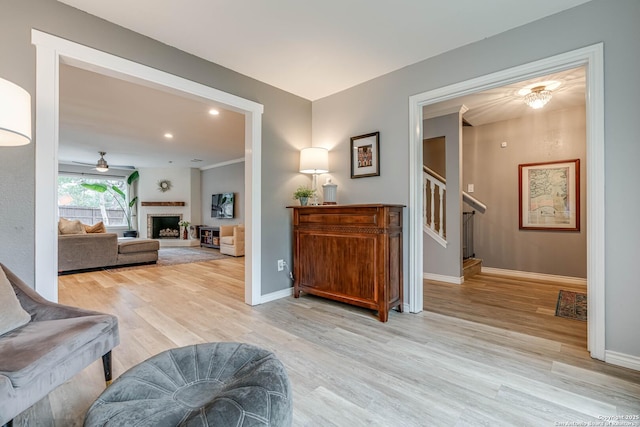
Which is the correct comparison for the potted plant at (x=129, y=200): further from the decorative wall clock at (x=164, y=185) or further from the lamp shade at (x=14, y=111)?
the lamp shade at (x=14, y=111)

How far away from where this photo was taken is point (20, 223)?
1739 mm

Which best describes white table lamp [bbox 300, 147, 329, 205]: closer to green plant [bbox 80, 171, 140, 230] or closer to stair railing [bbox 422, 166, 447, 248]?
stair railing [bbox 422, 166, 447, 248]

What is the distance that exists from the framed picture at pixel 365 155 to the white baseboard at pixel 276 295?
152cm

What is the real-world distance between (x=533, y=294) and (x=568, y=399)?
2.23 metres

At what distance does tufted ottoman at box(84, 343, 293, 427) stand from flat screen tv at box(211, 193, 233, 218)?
698cm

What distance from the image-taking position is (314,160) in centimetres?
323

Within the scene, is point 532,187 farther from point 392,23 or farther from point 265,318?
point 265,318

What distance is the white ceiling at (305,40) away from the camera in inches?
78.2

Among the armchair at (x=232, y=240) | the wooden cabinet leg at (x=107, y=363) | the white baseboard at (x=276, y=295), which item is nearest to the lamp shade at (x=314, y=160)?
the white baseboard at (x=276, y=295)

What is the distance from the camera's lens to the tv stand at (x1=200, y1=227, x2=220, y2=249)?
7808mm

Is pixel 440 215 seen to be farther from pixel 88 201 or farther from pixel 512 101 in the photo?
pixel 88 201

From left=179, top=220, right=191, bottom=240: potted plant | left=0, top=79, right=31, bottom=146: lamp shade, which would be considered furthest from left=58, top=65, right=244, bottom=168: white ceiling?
left=179, top=220, right=191, bottom=240: potted plant

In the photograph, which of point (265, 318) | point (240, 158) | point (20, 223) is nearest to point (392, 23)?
point (265, 318)

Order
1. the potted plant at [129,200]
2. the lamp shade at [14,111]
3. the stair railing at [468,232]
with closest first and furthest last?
the lamp shade at [14,111]
the stair railing at [468,232]
the potted plant at [129,200]
